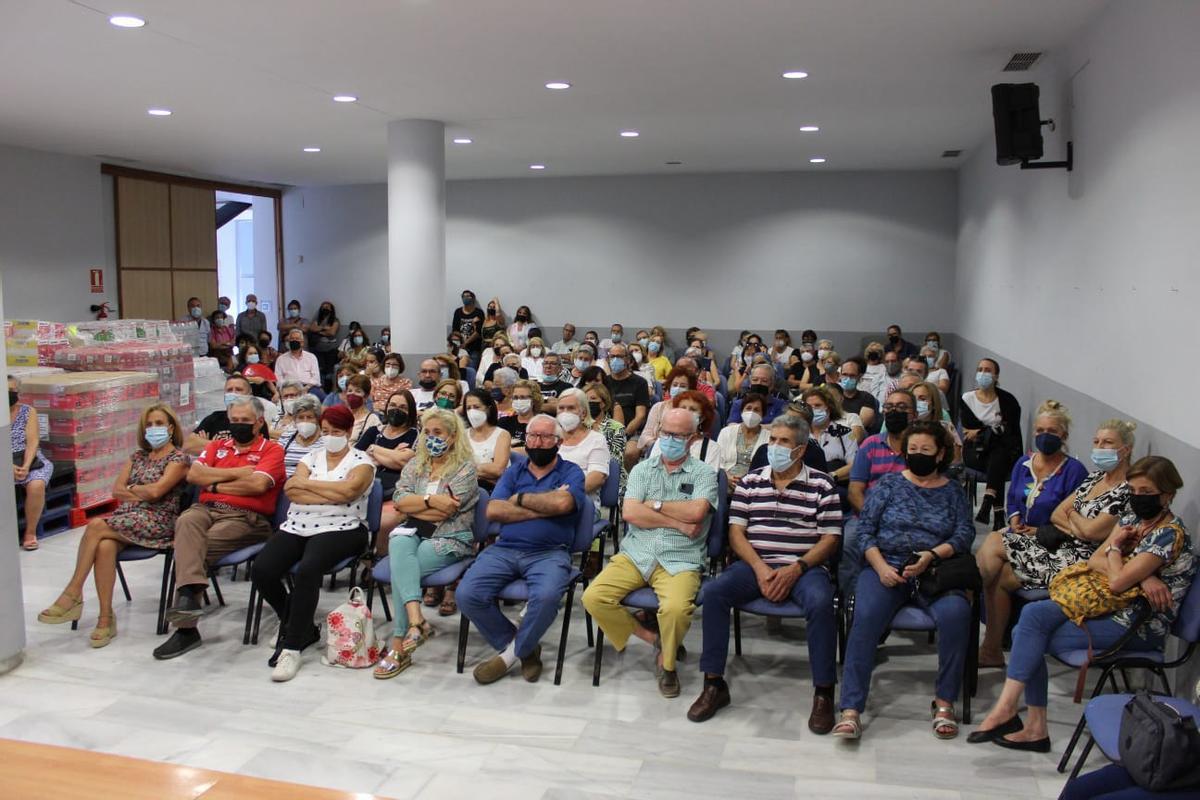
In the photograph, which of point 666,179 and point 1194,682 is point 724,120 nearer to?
point 666,179

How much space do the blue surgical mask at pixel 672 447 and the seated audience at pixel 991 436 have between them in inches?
118

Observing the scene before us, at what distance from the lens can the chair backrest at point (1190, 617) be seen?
3.78m

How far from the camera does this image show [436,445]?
520 cm

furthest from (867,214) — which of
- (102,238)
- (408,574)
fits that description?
(408,574)

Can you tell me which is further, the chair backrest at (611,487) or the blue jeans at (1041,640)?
the chair backrest at (611,487)

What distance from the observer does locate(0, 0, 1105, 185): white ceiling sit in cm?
621

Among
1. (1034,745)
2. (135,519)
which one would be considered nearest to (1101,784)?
(1034,745)

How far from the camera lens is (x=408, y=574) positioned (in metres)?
4.94

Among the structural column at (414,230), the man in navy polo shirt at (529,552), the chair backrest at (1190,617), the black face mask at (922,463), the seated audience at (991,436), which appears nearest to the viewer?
the chair backrest at (1190,617)

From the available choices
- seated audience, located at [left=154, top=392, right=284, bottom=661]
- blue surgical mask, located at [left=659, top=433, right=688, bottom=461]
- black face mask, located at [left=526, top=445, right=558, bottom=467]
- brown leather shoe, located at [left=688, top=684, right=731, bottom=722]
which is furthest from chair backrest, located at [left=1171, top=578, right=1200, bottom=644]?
seated audience, located at [left=154, top=392, right=284, bottom=661]

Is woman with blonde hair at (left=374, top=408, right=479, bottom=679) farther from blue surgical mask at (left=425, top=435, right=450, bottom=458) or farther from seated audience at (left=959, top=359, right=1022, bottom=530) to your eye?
seated audience at (left=959, top=359, right=1022, bottom=530)

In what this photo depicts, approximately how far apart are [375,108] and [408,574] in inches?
237

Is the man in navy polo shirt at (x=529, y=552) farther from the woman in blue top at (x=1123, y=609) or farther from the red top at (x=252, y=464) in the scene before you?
the woman in blue top at (x=1123, y=609)

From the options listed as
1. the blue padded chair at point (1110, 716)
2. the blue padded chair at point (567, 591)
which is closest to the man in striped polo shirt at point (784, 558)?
the blue padded chair at point (567, 591)
